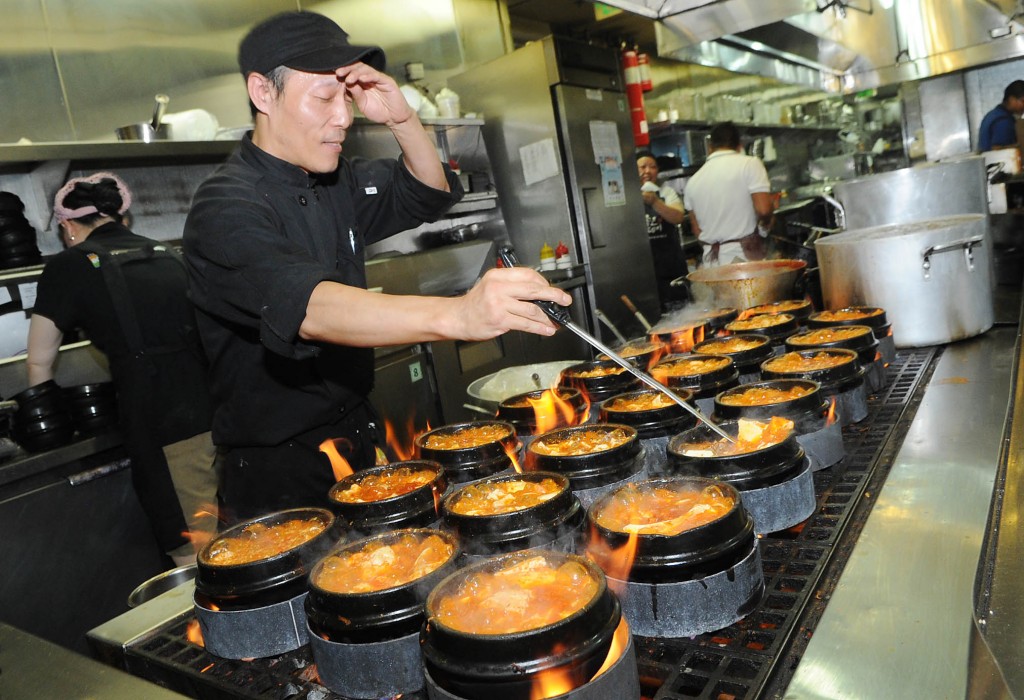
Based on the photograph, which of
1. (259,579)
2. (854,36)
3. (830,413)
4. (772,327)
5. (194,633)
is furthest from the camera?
(854,36)

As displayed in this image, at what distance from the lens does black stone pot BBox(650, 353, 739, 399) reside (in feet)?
6.01

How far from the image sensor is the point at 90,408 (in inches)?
130

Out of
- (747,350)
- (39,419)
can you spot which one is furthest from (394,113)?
(39,419)

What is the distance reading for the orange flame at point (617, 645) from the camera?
0.81 m

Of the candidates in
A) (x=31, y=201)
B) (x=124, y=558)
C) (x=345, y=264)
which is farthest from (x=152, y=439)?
(x=345, y=264)

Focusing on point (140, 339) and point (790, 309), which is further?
point (140, 339)

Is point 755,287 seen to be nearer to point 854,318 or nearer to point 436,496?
point 854,318

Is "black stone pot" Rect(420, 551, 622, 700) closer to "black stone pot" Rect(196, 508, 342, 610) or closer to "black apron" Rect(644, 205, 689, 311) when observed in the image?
"black stone pot" Rect(196, 508, 342, 610)

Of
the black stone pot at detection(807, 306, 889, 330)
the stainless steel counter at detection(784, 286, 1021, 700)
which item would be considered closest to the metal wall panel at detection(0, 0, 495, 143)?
the black stone pot at detection(807, 306, 889, 330)

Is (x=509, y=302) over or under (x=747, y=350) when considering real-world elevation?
over

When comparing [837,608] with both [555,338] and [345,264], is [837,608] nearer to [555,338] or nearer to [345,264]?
[345,264]

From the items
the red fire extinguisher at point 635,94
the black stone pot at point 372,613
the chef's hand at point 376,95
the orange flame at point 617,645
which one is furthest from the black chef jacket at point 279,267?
the red fire extinguisher at point 635,94

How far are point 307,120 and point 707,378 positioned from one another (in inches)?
46.2

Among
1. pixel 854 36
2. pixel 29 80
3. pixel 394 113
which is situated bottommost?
pixel 394 113
